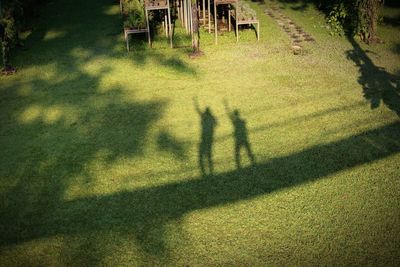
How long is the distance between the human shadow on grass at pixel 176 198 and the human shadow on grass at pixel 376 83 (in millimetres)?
1458

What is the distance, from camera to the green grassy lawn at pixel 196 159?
454 cm

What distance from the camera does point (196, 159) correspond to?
604 cm

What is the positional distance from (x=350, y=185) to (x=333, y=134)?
4.49ft

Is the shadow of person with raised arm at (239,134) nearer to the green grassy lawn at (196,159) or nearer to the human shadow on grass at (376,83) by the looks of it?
the green grassy lawn at (196,159)

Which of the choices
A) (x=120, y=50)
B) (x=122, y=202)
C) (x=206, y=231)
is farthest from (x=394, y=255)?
(x=120, y=50)

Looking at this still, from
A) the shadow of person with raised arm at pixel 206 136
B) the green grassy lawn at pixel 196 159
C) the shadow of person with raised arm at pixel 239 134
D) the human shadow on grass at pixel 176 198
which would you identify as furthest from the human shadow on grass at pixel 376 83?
the shadow of person with raised arm at pixel 206 136

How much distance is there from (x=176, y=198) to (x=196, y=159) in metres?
0.97

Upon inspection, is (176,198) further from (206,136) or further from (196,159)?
(206,136)

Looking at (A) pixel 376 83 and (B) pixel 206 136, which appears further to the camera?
(A) pixel 376 83

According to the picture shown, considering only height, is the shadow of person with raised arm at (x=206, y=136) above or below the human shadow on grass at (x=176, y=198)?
above

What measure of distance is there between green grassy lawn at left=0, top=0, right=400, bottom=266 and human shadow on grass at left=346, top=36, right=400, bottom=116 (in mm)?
51

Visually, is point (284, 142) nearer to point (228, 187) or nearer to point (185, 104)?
point (228, 187)

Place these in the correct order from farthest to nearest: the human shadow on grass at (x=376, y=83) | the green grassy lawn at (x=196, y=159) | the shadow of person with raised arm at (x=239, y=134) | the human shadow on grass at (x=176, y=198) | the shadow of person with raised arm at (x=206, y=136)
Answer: the human shadow on grass at (x=376, y=83) → the shadow of person with raised arm at (x=239, y=134) → the shadow of person with raised arm at (x=206, y=136) → the human shadow on grass at (x=176, y=198) → the green grassy lawn at (x=196, y=159)

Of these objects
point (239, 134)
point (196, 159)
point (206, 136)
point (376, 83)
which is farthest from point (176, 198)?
point (376, 83)
